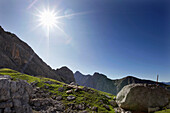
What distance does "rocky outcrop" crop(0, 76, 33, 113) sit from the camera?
31.0ft

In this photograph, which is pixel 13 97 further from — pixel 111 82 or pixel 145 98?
pixel 111 82

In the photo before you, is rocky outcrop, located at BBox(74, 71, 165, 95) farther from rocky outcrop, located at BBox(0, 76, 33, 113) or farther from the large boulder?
rocky outcrop, located at BBox(0, 76, 33, 113)

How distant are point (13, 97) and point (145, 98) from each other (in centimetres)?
2175

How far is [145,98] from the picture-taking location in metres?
15.1

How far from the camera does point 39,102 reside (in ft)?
42.1

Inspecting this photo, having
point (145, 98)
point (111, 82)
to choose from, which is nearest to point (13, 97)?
point (145, 98)

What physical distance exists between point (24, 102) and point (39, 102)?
2.39 meters

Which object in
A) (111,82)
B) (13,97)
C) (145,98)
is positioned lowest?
(111,82)

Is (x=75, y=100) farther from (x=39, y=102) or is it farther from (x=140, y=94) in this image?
(x=140, y=94)

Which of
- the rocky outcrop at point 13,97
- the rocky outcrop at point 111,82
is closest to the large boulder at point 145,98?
the rocky outcrop at point 13,97

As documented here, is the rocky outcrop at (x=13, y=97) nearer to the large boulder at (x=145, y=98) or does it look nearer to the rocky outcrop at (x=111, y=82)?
the large boulder at (x=145, y=98)

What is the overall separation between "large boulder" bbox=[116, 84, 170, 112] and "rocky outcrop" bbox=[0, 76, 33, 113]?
55.2 feet

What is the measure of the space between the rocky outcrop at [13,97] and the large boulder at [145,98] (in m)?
16.8

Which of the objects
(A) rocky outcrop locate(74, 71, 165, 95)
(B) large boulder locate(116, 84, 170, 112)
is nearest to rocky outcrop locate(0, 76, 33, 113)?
(B) large boulder locate(116, 84, 170, 112)
